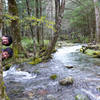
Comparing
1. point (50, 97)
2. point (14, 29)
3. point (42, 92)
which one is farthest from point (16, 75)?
point (14, 29)

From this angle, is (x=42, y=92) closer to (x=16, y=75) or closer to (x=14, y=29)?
(x=16, y=75)

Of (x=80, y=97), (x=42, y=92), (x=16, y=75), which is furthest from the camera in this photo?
(x=16, y=75)

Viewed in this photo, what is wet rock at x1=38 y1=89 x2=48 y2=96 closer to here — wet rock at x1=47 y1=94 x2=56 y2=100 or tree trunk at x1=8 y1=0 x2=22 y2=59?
wet rock at x1=47 y1=94 x2=56 y2=100

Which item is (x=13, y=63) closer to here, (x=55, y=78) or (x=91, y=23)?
(x=55, y=78)

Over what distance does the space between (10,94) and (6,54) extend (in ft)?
5.24

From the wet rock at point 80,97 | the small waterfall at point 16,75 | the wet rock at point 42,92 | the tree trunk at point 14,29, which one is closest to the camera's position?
the wet rock at point 80,97

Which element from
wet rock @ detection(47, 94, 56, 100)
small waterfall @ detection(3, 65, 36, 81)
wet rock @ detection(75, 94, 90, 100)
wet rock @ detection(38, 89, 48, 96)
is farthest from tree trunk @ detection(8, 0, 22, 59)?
wet rock @ detection(75, 94, 90, 100)

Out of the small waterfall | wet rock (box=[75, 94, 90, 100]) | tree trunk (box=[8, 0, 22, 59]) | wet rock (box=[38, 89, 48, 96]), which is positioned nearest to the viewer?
wet rock (box=[75, 94, 90, 100])

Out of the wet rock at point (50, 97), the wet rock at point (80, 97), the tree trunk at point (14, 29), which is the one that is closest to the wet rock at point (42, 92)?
the wet rock at point (50, 97)

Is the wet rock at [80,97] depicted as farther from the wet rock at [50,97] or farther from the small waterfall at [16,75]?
the small waterfall at [16,75]

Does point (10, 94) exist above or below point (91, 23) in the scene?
below

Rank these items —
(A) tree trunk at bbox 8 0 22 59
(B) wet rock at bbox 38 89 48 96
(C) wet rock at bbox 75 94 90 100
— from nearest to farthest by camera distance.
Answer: (C) wet rock at bbox 75 94 90 100 → (B) wet rock at bbox 38 89 48 96 → (A) tree trunk at bbox 8 0 22 59

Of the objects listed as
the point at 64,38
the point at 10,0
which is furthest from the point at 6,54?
the point at 64,38

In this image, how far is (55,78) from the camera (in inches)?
199
